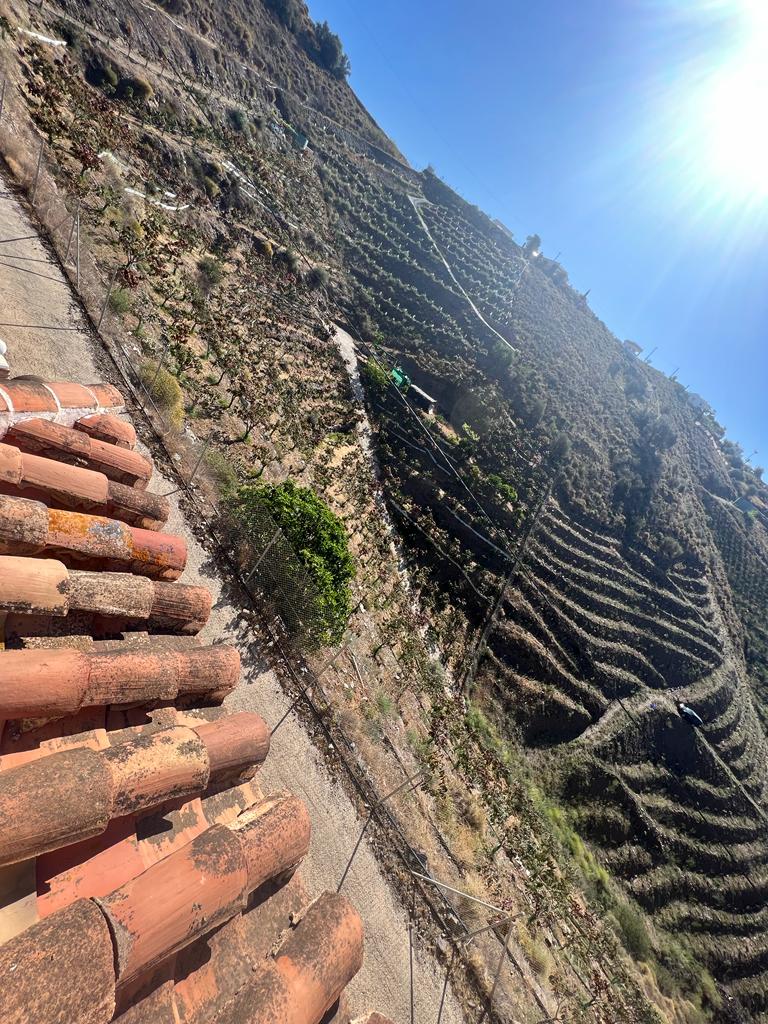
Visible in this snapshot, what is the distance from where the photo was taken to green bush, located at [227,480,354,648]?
11688 mm

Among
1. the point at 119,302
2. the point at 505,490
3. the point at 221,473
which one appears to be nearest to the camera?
the point at 221,473

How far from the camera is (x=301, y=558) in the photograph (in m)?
13.3

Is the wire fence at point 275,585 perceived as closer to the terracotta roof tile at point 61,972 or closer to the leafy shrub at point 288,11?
the terracotta roof tile at point 61,972

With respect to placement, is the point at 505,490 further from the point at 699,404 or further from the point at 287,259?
the point at 699,404

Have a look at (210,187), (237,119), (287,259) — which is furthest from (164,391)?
(237,119)

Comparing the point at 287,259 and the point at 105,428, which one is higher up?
the point at 287,259

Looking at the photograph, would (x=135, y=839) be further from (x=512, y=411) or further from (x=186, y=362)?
(x=512, y=411)

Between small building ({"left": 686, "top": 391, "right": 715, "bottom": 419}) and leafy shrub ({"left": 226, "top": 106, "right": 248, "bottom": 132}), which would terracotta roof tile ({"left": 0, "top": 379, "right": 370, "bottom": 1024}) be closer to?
leafy shrub ({"left": 226, "top": 106, "right": 248, "bottom": 132})

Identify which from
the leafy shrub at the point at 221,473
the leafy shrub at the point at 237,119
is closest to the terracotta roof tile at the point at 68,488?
the leafy shrub at the point at 221,473

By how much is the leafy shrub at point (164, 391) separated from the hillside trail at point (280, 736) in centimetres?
106

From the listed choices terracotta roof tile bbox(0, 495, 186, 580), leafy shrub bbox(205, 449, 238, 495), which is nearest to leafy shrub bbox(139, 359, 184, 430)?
leafy shrub bbox(205, 449, 238, 495)

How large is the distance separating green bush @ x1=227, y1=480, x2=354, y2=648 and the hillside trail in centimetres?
118

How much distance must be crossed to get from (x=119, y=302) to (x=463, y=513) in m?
20.0

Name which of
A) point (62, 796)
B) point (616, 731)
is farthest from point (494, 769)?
point (62, 796)
